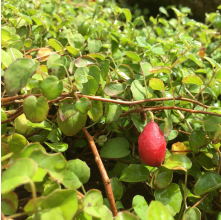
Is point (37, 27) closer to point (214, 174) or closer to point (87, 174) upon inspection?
point (87, 174)

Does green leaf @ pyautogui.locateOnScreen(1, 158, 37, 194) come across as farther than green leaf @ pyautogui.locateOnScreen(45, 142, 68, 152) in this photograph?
No

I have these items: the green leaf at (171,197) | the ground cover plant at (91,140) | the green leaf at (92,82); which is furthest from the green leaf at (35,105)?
the green leaf at (171,197)

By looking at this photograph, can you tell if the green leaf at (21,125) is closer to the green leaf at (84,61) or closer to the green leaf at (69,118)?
the green leaf at (69,118)

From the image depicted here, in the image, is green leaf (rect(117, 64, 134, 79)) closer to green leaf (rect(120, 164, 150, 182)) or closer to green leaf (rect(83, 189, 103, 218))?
green leaf (rect(120, 164, 150, 182))

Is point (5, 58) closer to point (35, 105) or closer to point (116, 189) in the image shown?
point (35, 105)

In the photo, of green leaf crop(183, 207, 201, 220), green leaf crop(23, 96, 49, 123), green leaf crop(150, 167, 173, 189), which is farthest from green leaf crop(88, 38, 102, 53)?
green leaf crop(183, 207, 201, 220)

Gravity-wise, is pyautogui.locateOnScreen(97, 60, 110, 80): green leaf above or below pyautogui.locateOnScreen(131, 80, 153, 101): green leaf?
above

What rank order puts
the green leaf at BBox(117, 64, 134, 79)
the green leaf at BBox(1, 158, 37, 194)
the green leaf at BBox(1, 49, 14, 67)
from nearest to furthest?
the green leaf at BBox(1, 158, 37, 194), the green leaf at BBox(1, 49, 14, 67), the green leaf at BBox(117, 64, 134, 79)

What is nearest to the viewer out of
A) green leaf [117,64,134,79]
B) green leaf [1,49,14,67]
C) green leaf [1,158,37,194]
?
green leaf [1,158,37,194]
